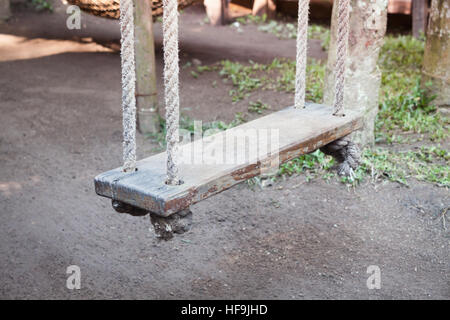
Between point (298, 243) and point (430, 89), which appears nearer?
point (298, 243)

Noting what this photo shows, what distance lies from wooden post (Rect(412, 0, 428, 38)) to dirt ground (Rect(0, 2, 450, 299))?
346 centimetres

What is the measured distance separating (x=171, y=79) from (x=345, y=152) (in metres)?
1.48

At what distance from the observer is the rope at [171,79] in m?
2.14

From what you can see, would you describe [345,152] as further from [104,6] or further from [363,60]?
[104,6]

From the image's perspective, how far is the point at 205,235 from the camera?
3.73m

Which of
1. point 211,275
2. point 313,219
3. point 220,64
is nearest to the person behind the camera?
point 211,275

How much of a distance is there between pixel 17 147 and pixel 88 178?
3.04 ft

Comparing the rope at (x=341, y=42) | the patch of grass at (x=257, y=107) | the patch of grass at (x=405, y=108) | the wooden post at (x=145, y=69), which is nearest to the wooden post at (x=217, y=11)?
the patch of grass at (x=405, y=108)

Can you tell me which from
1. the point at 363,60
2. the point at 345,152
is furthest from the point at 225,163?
the point at 363,60

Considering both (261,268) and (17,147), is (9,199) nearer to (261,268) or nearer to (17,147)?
(17,147)

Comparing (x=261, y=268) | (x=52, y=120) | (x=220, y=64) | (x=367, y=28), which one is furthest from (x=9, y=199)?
(x=220, y=64)

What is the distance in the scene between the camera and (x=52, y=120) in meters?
5.47

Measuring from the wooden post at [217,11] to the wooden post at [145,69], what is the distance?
14.7ft

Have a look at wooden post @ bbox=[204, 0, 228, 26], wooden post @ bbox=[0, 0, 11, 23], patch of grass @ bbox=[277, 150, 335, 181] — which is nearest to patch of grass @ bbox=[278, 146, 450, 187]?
patch of grass @ bbox=[277, 150, 335, 181]
